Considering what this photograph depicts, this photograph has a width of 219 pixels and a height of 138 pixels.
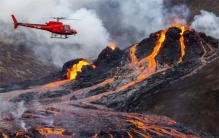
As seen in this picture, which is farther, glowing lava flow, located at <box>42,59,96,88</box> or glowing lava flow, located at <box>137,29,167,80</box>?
glowing lava flow, located at <box>42,59,96,88</box>

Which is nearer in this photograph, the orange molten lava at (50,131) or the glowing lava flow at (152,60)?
the orange molten lava at (50,131)

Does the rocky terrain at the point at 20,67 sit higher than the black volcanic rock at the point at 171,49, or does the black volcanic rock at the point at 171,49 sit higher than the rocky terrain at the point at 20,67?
the rocky terrain at the point at 20,67

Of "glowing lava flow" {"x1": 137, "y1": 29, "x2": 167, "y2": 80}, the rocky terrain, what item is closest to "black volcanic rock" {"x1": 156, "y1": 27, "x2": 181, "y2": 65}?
"glowing lava flow" {"x1": 137, "y1": 29, "x2": 167, "y2": 80}

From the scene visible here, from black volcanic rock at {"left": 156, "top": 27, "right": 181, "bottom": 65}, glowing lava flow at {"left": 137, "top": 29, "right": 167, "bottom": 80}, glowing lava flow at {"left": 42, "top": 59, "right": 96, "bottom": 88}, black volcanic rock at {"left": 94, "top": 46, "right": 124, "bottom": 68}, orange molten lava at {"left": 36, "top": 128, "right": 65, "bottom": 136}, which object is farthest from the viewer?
black volcanic rock at {"left": 94, "top": 46, "right": 124, "bottom": 68}

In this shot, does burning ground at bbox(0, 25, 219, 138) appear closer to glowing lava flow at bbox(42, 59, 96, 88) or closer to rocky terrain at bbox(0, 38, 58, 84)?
glowing lava flow at bbox(42, 59, 96, 88)

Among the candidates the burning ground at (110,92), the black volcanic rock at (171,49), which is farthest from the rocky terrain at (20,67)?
the black volcanic rock at (171,49)

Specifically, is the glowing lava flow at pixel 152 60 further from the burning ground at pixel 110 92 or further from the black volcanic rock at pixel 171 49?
the black volcanic rock at pixel 171 49

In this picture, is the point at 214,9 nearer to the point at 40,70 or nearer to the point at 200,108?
the point at 40,70

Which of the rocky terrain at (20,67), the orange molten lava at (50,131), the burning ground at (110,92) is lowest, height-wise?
the orange molten lava at (50,131)
